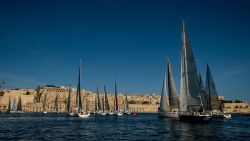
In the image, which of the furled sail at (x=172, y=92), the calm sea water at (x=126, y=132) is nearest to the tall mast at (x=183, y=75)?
the calm sea water at (x=126, y=132)

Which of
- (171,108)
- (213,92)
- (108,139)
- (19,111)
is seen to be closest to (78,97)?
(171,108)

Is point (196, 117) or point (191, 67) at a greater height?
point (191, 67)

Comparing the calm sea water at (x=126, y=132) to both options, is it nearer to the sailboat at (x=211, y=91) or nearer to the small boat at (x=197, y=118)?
the small boat at (x=197, y=118)

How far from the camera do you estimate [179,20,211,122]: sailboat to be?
160ft

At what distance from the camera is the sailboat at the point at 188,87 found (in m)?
48.7

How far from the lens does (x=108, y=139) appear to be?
3288 centimetres

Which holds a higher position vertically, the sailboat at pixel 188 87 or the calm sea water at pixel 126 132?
the sailboat at pixel 188 87

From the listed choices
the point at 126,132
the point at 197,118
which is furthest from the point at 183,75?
the point at 126,132

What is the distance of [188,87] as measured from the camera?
49.4 meters

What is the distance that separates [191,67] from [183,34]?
5394 millimetres

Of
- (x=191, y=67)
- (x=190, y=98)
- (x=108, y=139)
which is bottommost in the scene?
(x=108, y=139)

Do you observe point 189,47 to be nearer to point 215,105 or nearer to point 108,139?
point 108,139

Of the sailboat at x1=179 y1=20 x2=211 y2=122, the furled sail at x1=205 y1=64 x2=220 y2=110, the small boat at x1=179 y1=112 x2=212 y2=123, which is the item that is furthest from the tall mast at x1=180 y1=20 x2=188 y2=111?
the furled sail at x1=205 y1=64 x2=220 y2=110

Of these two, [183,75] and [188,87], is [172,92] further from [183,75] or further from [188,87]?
[188,87]
